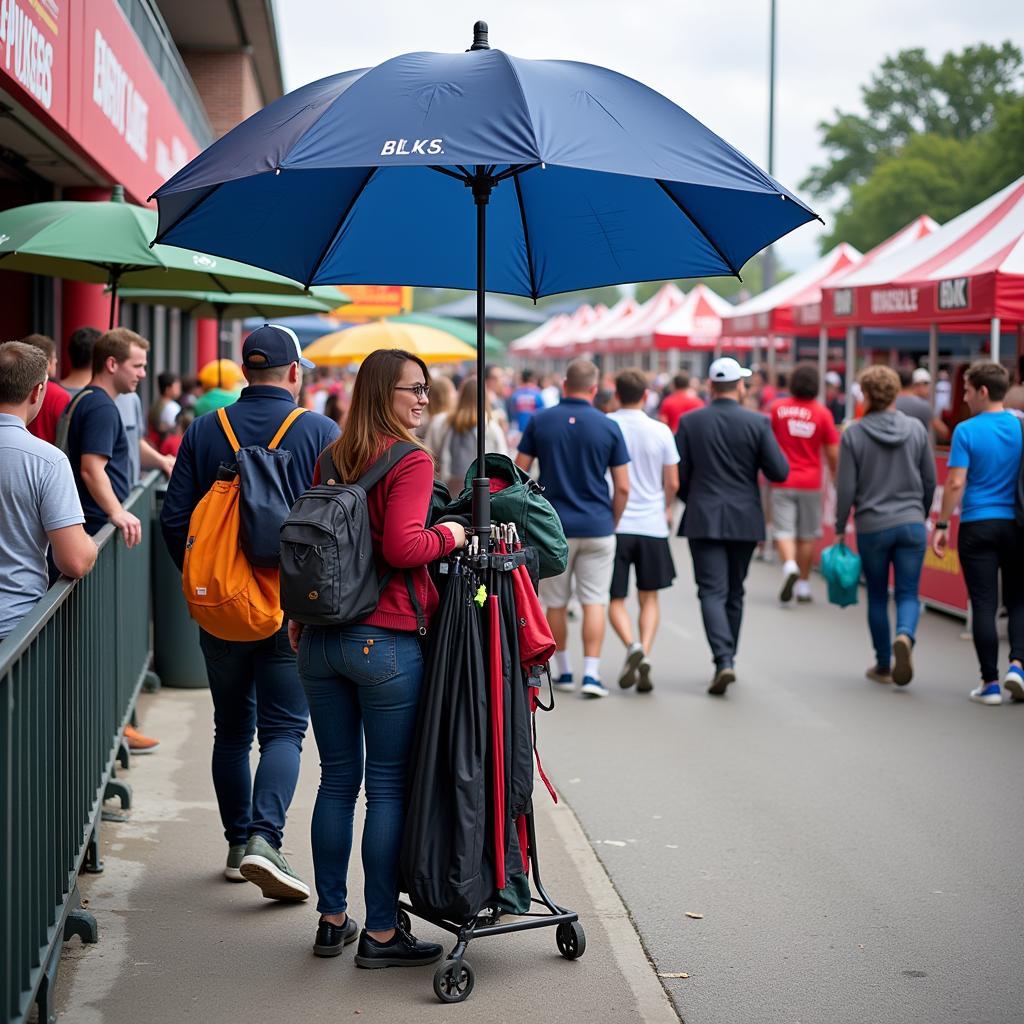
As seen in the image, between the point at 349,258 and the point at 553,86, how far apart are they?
5.00 feet

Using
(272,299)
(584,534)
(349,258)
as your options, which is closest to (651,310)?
(272,299)

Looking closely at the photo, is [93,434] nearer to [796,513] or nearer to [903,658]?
[903,658]

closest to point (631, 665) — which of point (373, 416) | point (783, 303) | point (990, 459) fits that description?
point (990, 459)

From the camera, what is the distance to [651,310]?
34688 mm

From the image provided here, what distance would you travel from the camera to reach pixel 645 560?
31.0 feet

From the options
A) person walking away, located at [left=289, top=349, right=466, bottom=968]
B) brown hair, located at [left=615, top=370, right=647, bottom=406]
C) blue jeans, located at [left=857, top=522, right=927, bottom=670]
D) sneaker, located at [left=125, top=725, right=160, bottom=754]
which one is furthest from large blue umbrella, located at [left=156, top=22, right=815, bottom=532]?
blue jeans, located at [left=857, top=522, right=927, bottom=670]

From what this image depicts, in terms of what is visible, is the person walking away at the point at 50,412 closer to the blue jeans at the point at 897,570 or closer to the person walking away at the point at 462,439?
the person walking away at the point at 462,439

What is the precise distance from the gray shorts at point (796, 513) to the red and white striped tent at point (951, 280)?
1.92 m

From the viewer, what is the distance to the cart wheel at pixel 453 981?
13.9 feet

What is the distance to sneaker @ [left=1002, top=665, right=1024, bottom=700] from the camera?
346 inches

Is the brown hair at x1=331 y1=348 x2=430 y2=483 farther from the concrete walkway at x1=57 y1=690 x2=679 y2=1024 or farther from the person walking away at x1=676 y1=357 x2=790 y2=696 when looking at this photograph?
the person walking away at x1=676 y1=357 x2=790 y2=696

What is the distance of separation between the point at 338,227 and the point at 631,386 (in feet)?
13.8

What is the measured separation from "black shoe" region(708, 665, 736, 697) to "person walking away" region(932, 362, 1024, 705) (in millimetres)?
1500

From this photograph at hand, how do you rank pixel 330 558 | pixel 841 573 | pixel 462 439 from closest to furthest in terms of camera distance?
pixel 330 558, pixel 841 573, pixel 462 439
